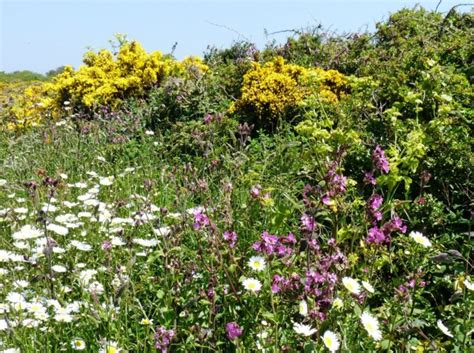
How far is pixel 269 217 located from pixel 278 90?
2811 millimetres

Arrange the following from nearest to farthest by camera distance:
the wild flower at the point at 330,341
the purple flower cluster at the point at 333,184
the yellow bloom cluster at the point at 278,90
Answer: the wild flower at the point at 330,341 < the purple flower cluster at the point at 333,184 < the yellow bloom cluster at the point at 278,90

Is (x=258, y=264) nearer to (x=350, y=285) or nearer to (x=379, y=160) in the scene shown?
(x=350, y=285)

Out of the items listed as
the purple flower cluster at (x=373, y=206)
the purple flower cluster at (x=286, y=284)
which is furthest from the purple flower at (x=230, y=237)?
the purple flower cluster at (x=373, y=206)

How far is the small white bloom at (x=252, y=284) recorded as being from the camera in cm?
248

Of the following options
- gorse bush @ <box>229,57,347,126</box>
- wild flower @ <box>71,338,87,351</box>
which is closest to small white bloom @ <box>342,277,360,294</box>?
wild flower @ <box>71,338,87,351</box>

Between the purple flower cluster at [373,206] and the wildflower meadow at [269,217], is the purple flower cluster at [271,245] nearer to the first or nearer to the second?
the wildflower meadow at [269,217]

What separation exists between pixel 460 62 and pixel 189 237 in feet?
10.5

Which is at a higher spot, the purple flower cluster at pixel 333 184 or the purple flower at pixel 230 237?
the purple flower cluster at pixel 333 184

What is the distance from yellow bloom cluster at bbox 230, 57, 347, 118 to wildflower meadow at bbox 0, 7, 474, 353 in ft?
0.08

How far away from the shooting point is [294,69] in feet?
21.5

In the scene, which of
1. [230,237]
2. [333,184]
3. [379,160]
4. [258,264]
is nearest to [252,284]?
[258,264]

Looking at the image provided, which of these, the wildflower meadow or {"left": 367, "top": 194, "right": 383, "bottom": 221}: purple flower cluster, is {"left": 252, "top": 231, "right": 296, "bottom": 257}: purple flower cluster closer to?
the wildflower meadow

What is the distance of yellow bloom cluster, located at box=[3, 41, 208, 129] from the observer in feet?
27.8

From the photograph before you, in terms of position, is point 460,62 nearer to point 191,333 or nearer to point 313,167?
point 313,167
